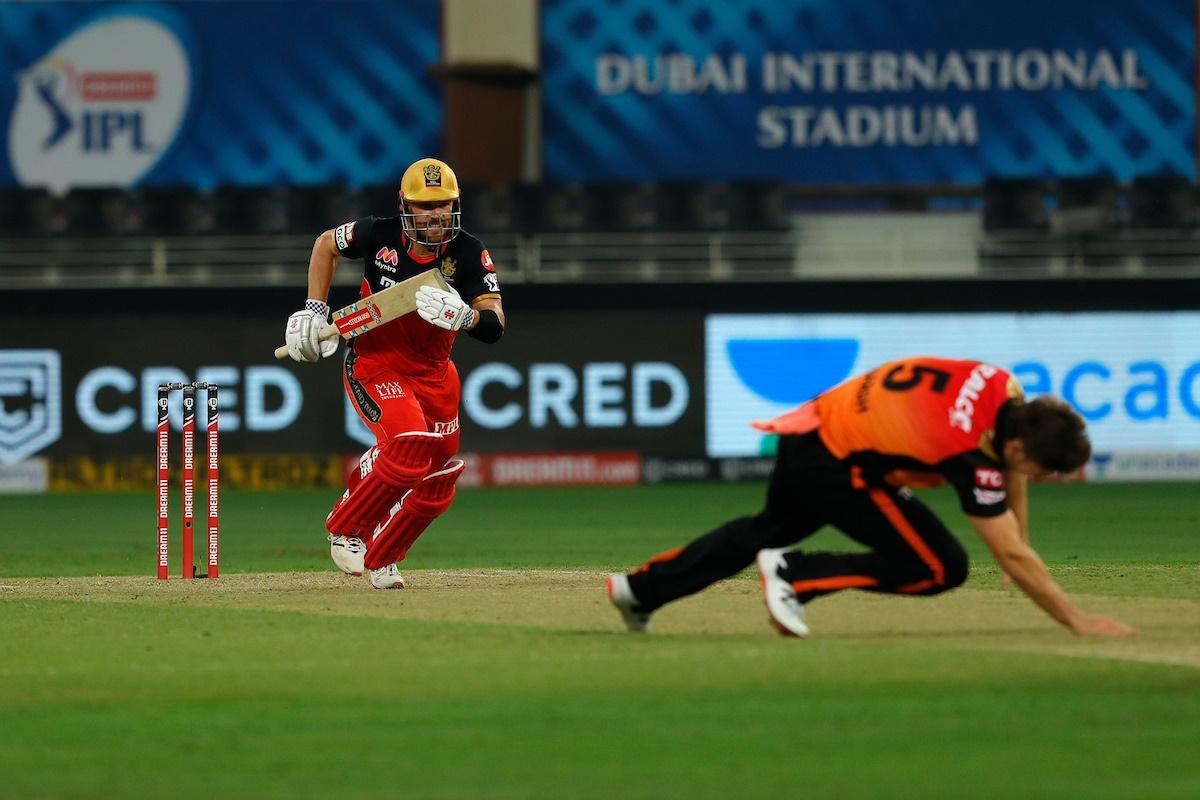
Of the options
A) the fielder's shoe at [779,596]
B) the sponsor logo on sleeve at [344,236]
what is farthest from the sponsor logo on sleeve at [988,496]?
the sponsor logo on sleeve at [344,236]

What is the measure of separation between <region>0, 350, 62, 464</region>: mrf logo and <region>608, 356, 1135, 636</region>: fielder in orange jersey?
739 inches

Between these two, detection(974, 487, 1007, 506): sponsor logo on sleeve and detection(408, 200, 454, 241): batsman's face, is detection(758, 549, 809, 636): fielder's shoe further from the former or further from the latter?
detection(408, 200, 454, 241): batsman's face

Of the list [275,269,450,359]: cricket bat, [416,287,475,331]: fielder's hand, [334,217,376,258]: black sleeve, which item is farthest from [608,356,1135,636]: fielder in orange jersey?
[334,217,376,258]: black sleeve

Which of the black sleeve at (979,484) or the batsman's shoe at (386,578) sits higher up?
the black sleeve at (979,484)

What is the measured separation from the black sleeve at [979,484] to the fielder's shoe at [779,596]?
920 mm

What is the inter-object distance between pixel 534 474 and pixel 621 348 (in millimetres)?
2031

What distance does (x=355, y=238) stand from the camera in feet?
35.0

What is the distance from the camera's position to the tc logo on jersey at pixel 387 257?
10594 millimetres

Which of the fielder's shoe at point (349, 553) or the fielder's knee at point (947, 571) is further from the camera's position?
the fielder's shoe at point (349, 553)

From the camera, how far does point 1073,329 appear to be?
2586cm

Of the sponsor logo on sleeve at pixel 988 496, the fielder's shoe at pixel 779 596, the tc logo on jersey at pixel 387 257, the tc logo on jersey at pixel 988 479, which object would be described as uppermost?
the tc logo on jersey at pixel 387 257

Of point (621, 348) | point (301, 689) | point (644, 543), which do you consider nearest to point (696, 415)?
point (621, 348)

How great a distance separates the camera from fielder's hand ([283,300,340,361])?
10.4 meters

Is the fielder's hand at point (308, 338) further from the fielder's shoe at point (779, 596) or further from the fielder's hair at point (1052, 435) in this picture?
the fielder's hair at point (1052, 435)
